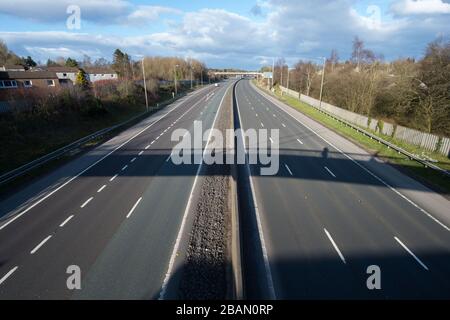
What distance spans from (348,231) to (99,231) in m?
11.1

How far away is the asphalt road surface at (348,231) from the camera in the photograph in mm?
9234

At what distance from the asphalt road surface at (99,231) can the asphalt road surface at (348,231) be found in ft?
13.0

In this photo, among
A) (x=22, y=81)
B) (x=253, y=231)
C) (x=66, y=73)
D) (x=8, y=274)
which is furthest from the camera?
(x=66, y=73)

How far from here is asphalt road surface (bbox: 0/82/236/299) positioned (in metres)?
9.22

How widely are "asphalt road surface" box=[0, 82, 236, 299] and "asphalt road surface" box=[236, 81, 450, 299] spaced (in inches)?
156

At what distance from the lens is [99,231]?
12.2 metres

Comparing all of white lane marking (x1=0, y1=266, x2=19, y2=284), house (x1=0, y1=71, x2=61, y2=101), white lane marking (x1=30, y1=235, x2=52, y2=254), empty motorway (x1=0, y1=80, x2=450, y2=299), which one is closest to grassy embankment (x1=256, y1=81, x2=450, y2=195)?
empty motorway (x1=0, y1=80, x2=450, y2=299)

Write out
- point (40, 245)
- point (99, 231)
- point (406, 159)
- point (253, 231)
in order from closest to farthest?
point (40, 245)
point (99, 231)
point (253, 231)
point (406, 159)

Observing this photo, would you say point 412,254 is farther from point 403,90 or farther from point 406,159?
point 403,90

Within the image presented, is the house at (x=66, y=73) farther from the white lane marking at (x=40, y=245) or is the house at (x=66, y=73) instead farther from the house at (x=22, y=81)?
the white lane marking at (x=40, y=245)

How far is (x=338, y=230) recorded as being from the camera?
40.3ft

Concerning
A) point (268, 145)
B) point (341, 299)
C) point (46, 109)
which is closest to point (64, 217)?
point (341, 299)

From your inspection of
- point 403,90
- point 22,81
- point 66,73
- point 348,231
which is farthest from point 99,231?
point 66,73

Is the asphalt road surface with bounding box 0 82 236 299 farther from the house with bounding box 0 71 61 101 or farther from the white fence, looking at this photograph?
the house with bounding box 0 71 61 101
